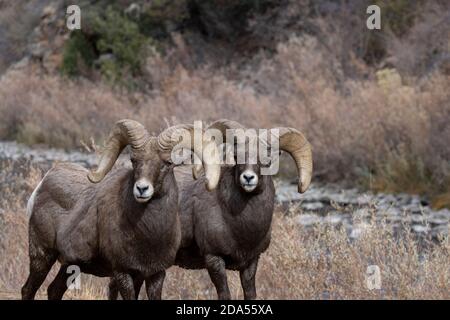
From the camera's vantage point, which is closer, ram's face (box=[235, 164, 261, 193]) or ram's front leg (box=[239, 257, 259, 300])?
ram's face (box=[235, 164, 261, 193])

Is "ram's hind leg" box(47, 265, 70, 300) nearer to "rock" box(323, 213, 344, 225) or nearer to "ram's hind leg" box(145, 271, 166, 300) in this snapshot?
"ram's hind leg" box(145, 271, 166, 300)

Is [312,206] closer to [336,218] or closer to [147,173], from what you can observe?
[336,218]

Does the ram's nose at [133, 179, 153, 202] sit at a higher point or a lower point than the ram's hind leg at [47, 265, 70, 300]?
higher

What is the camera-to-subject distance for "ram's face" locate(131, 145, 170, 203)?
4.88m

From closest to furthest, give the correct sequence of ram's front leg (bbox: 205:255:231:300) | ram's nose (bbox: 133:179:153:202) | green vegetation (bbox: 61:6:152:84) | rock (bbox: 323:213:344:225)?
ram's nose (bbox: 133:179:153:202), ram's front leg (bbox: 205:255:231:300), rock (bbox: 323:213:344:225), green vegetation (bbox: 61:6:152:84)

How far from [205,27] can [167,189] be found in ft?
68.4

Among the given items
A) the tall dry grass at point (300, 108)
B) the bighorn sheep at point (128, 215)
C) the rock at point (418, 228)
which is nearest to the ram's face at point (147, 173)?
the bighorn sheep at point (128, 215)

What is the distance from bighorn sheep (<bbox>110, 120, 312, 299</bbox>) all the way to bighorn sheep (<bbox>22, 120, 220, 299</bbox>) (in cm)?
37

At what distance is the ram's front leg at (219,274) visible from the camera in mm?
5648

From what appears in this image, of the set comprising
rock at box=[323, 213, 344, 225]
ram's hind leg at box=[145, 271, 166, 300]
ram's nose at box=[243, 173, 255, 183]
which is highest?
ram's nose at box=[243, 173, 255, 183]

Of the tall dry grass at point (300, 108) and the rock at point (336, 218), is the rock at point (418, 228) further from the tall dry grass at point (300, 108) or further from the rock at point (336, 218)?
the tall dry grass at point (300, 108)

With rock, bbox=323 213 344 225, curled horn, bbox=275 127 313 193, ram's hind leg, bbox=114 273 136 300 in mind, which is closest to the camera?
ram's hind leg, bbox=114 273 136 300

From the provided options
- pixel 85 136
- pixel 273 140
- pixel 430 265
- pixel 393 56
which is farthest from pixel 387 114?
pixel 273 140

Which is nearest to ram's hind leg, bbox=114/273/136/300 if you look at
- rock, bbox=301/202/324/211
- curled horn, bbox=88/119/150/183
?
curled horn, bbox=88/119/150/183
